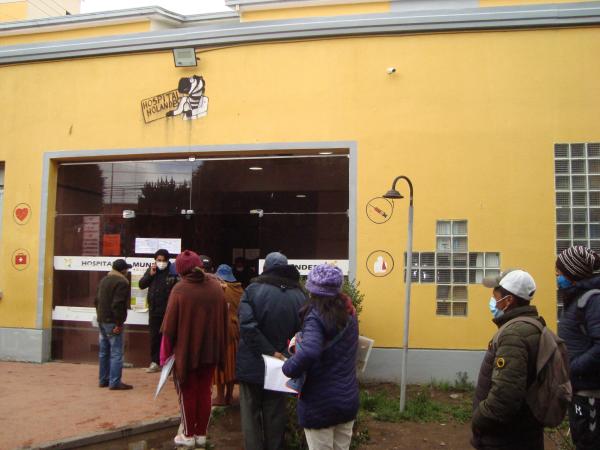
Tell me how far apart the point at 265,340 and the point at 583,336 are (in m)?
2.39

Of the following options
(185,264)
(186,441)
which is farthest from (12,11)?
(186,441)

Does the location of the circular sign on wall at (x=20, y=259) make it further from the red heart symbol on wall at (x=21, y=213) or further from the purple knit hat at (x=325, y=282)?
the purple knit hat at (x=325, y=282)

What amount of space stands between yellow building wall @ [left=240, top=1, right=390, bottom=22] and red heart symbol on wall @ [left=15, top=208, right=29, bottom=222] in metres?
4.92

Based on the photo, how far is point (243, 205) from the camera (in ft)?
28.7

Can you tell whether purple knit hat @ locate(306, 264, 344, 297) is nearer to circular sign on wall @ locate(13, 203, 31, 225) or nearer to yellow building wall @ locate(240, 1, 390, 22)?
yellow building wall @ locate(240, 1, 390, 22)

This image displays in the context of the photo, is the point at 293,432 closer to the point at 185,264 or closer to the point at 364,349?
the point at 185,264

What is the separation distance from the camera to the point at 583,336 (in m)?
3.77

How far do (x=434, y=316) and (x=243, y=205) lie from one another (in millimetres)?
3349

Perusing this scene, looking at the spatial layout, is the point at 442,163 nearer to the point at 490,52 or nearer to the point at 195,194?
the point at 490,52

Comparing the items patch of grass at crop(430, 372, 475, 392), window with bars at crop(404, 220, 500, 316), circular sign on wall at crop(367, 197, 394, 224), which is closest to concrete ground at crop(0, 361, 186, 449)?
patch of grass at crop(430, 372, 475, 392)

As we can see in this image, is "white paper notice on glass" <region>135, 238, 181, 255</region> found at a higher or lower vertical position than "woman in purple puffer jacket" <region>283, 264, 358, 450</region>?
higher

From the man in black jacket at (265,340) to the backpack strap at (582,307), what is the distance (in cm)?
217

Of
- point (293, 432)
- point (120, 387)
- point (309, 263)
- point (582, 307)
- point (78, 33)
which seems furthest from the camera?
point (78, 33)

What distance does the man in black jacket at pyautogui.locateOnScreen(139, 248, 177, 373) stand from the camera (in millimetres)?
8172
